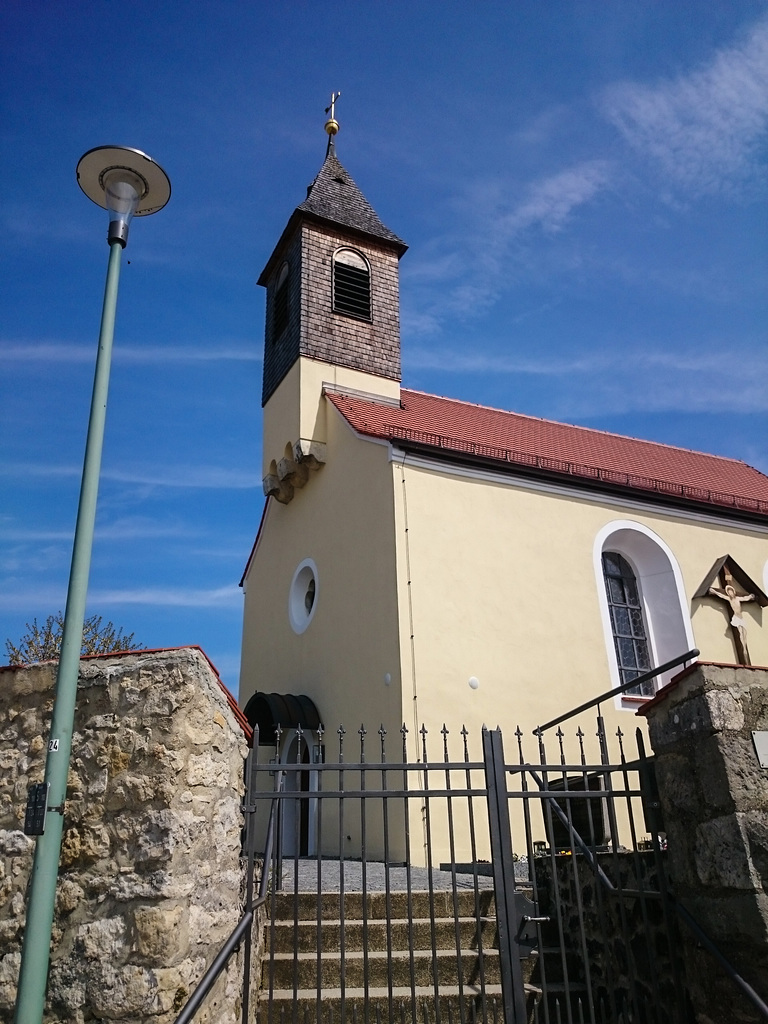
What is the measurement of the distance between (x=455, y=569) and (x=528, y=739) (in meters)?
2.40

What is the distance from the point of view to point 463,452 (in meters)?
11.7

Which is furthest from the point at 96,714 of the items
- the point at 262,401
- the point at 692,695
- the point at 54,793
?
the point at 262,401

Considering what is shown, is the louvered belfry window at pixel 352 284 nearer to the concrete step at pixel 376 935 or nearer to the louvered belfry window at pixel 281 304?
the louvered belfry window at pixel 281 304

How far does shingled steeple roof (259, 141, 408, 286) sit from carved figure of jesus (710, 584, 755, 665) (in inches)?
353

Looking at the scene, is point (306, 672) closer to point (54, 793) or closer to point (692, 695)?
point (692, 695)

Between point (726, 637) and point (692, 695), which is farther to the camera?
point (726, 637)

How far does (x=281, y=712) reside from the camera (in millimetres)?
11797

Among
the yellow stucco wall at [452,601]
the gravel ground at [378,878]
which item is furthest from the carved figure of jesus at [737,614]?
the gravel ground at [378,878]

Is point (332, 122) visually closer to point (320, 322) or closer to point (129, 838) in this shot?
point (320, 322)

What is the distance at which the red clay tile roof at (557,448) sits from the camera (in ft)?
40.8

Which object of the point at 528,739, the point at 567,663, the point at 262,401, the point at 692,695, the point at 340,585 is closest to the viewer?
the point at 692,695

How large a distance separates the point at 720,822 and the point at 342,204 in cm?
1497

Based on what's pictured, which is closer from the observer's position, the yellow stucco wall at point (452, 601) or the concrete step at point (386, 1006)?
the concrete step at point (386, 1006)

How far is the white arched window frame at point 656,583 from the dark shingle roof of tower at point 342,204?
7.50 m
